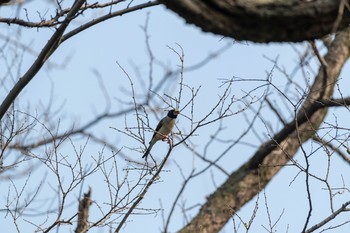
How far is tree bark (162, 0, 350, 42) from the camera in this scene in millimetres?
1859

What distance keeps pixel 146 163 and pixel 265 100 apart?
13.7 ft

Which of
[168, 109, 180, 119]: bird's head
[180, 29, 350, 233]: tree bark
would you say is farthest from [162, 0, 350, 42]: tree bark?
[180, 29, 350, 233]: tree bark

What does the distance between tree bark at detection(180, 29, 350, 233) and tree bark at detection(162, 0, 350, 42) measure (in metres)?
6.48

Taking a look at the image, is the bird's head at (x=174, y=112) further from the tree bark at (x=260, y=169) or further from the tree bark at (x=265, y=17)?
the tree bark at (x=260, y=169)

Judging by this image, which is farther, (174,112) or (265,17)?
(174,112)

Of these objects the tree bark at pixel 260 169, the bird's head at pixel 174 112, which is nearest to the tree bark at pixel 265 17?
the bird's head at pixel 174 112

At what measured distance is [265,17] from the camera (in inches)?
75.1

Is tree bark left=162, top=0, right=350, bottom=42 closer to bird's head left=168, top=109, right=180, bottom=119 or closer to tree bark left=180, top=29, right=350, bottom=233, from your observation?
bird's head left=168, top=109, right=180, bottom=119

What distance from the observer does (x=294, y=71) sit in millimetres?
8359

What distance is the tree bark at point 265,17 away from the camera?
1.86 m

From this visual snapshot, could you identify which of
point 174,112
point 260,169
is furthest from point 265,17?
point 260,169

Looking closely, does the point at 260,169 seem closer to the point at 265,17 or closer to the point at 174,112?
the point at 174,112

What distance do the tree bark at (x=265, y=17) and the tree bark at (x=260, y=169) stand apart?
21.3 ft

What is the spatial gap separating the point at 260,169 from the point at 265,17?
7.38m
